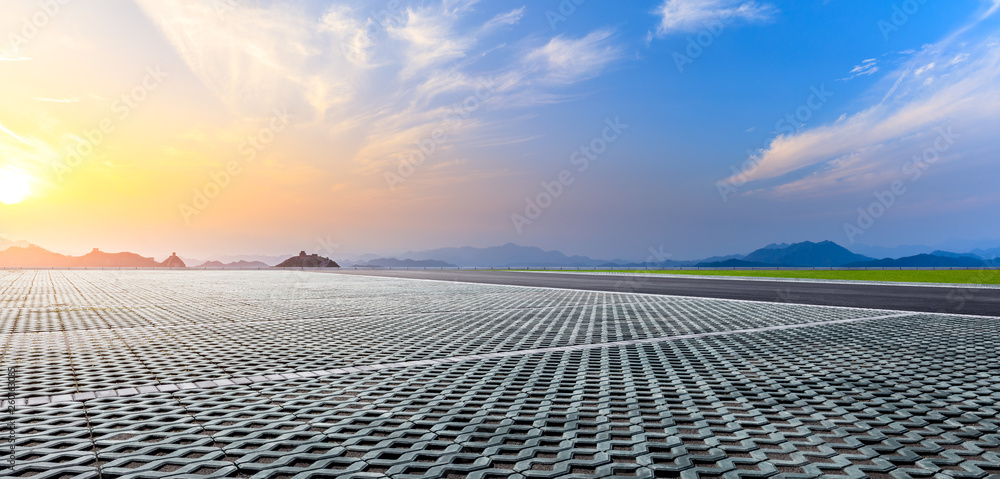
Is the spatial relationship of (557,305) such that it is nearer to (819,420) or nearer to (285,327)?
(285,327)

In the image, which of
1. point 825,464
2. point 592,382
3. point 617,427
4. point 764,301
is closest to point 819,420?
point 825,464

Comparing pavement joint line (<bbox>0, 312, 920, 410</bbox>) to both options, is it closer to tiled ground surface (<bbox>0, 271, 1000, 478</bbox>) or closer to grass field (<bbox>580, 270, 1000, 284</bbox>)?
tiled ground surface (<bbox>0, 271, 1000, 478</bbox>)

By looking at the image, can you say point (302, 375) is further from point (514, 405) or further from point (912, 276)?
point (912, 276)

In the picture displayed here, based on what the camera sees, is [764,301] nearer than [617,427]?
No

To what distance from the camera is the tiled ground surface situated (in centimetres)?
334

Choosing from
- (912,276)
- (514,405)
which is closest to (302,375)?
(514,405)

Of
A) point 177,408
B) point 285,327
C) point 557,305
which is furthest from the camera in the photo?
point 557,305

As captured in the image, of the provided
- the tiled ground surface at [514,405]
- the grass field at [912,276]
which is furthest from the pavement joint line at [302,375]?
the grass field at [912,276]

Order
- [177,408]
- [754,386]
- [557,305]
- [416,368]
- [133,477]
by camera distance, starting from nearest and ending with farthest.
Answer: [133,477]
[177,408]
[754,386]
[416,368]
[557,305]

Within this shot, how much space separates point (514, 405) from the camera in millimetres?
4625

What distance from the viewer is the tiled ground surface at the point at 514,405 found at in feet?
10.9

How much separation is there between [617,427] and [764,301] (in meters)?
13.6

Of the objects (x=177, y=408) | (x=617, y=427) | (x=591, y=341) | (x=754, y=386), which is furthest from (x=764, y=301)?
(x=177, y=408)

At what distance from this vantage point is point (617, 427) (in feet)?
13.2
